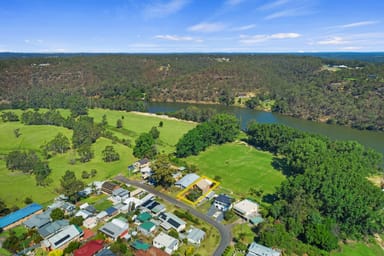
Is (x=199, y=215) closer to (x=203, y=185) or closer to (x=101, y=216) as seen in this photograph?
(x=203, y=185)

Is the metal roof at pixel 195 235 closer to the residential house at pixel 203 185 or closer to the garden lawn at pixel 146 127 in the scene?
the residential house at pixel 203 185

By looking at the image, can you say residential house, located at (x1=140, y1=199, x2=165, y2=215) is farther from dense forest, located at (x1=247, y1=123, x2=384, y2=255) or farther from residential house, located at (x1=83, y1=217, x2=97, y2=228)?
dense forest, located at (x1=247, y1=123, x2=384, y2=255)

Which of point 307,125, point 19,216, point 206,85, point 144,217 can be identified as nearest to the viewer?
point 19,216

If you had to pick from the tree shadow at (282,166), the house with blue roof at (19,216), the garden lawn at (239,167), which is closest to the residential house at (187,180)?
the garden lawn at (239,167)

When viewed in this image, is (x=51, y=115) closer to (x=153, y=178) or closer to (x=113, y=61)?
(x=153, y=178)

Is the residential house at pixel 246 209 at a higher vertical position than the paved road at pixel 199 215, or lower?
higher

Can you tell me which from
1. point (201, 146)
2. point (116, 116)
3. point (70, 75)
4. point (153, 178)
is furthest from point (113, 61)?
point (153, 178)

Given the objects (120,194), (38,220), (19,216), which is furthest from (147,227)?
(19,216)
